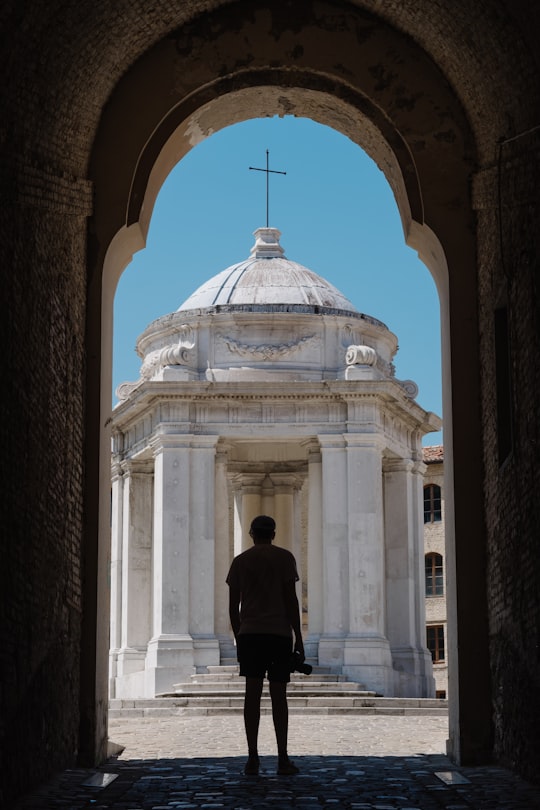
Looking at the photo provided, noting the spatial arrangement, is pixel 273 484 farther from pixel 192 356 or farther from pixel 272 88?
pixel 272 88

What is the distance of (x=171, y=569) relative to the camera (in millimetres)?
29719

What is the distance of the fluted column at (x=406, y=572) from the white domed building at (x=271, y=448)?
0.04 meters

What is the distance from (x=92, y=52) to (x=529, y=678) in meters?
5.44

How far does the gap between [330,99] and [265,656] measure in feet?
16.7

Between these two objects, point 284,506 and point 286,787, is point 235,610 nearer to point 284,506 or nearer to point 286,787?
point 286,787

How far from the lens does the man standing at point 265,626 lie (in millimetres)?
10344

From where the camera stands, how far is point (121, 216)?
40.3 feet

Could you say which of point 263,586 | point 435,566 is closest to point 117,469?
point 263,586

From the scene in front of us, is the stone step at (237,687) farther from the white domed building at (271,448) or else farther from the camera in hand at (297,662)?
the camera in hand at (297,662)

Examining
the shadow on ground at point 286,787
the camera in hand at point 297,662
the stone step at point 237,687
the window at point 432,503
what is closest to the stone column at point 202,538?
the stone step at point 237,687

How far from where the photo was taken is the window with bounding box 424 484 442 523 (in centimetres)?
5778

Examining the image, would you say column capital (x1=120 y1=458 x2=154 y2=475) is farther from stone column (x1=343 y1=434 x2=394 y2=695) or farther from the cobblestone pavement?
the cobblestone pavement

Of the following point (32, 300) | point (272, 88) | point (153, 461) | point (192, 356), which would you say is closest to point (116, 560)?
point (153, 461)

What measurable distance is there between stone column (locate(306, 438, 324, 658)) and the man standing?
19.5 m
